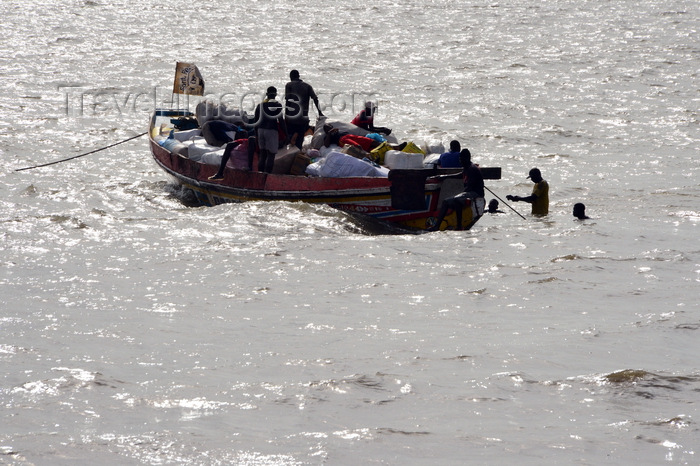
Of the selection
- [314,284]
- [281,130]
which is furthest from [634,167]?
[314,284]

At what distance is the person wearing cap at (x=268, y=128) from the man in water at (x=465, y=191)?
2535 mm

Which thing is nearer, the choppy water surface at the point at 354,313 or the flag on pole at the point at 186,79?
the choppy water surface at the point at 354,313

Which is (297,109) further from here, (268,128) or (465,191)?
(465,191)

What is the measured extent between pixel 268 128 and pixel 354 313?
4938 mm

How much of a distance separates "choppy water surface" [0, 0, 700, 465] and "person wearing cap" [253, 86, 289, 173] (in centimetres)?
65

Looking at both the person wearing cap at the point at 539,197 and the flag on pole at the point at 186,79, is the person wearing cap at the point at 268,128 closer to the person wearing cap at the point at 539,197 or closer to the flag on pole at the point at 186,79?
the person wearing cap at the point at 539,197

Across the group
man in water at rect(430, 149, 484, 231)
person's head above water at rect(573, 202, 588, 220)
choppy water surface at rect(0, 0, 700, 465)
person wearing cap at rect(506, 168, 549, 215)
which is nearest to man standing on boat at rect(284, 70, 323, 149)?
choppy water surface at rect(0, 0, 700, 465)

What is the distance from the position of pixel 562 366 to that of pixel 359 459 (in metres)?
2.10

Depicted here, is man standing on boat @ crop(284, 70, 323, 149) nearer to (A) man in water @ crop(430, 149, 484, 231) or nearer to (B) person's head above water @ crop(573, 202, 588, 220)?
(A) man in water @ crop(430, 149, 484, 231)

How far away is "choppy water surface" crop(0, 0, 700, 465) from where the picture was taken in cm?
551

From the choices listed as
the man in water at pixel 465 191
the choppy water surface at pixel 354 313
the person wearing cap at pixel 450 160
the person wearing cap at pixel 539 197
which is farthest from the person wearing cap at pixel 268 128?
the person wearing cap at pixel 539 197

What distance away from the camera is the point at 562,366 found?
21.8 feet

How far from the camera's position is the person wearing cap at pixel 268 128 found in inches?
484

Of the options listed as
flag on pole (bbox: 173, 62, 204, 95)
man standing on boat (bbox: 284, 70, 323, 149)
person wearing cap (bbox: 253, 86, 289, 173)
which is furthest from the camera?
flag on pole (bbox: 173, 62, 204, 95)
